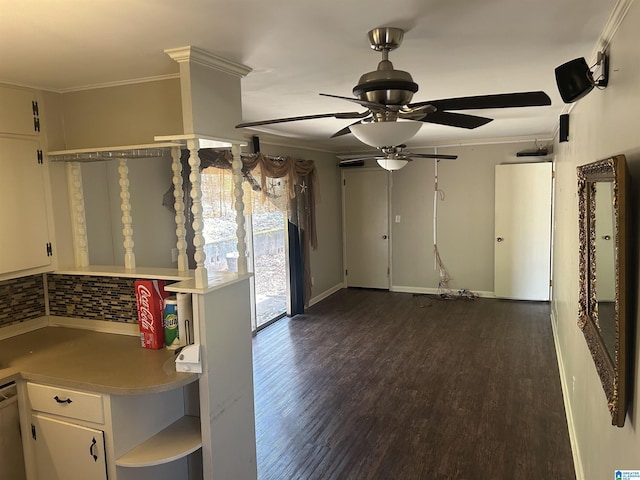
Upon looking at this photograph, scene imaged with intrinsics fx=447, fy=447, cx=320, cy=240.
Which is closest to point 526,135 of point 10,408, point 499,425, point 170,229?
point 499,425

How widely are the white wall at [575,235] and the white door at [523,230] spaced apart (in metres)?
3.08

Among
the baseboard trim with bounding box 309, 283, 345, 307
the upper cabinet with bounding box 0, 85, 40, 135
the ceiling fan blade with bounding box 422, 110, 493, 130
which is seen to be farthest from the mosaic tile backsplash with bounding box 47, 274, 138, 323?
the baseboard trim with bounding box 309, 283, 345, 307

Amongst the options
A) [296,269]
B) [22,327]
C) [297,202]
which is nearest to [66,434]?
[22,327]

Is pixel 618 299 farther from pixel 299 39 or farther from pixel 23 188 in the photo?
pixel 23 188

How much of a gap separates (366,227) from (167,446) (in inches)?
225

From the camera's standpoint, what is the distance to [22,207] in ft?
8.20

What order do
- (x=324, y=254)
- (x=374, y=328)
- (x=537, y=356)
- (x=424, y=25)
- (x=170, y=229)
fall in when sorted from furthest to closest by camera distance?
(x=324, y=254)
(x=374, y=328)
(x=537, y=356)
(x=170, y=229)
(x=424, y=25)

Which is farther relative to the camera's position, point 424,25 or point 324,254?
point 324,254

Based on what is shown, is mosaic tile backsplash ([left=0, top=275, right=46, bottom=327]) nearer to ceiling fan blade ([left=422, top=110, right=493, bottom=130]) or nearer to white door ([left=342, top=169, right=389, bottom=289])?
ceiling fan blade ([left=422, top=110, right=493, bottom=130])

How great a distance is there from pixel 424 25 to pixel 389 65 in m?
0.20

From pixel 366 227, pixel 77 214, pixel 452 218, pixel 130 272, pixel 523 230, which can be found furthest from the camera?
pixel 366 227

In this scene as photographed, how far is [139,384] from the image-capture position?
200cm

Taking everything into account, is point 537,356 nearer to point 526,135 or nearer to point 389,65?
point 526,135

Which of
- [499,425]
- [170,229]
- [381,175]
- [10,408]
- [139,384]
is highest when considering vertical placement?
[381,175]
